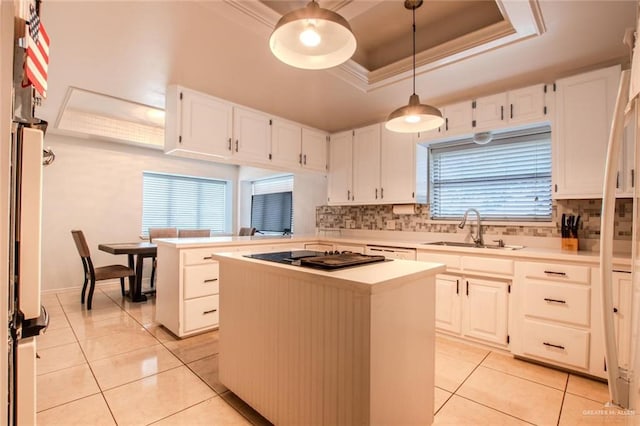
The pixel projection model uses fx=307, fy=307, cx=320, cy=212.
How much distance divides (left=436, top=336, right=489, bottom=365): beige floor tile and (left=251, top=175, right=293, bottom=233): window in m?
3.31

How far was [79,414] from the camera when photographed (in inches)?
67.8

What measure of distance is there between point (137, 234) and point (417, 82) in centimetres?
482

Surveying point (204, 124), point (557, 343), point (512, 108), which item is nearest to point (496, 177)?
point (512, 108)

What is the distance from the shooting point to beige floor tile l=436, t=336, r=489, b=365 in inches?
96.5

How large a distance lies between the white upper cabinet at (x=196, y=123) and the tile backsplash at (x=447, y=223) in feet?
6.32

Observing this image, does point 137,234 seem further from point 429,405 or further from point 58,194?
point 429,405

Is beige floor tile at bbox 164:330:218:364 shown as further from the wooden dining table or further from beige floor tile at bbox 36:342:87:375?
the wooden dining table

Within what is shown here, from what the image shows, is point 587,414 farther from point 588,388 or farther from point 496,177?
point 496,177

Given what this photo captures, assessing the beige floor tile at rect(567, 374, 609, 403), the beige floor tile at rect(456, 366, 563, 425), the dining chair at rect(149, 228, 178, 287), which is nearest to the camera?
the beige floor tile at rect(456, 366, 563, 425)

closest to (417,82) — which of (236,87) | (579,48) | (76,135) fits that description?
(579,48)

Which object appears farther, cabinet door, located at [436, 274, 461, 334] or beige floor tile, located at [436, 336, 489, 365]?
cabinet door, located at [436, 274, 461, 334]

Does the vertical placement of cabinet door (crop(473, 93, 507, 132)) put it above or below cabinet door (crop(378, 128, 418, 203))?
above

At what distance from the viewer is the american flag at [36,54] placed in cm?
81

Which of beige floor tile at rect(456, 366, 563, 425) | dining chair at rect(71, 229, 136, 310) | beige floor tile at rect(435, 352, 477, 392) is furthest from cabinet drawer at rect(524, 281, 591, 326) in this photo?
dining chair at rect(71, 229, 136, 310)
